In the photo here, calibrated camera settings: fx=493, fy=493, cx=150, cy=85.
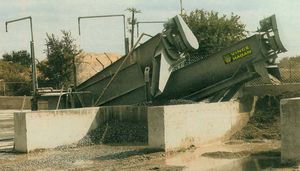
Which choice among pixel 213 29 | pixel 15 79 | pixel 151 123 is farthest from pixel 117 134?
pixel 15 79

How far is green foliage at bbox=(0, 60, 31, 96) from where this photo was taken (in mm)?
38656

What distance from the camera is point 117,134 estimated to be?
1535 cm

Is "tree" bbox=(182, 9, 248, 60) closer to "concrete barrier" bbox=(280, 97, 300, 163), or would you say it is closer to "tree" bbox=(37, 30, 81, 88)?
"tree" bbox=(37, 30, 81, 88)

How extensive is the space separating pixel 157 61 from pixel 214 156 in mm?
4257

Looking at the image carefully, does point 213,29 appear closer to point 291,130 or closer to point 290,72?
point 290,72

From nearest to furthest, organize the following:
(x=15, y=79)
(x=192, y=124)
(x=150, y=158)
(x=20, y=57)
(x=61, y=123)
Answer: (x=150, y=158) < (x=192, y=124) < (x=61, y=123) < (x=15, y=79) < (x=20, y=57)

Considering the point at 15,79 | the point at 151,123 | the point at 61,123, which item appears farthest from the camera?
the point at 15,79

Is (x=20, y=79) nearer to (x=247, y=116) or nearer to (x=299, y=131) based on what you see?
(x=247, y=116)

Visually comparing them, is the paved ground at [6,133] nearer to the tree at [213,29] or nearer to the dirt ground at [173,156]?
the dirt ground at [173,156]

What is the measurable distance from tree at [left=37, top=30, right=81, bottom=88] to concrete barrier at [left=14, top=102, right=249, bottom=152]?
66.8 ft

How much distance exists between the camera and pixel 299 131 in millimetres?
9828

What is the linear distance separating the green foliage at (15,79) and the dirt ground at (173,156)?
2405 cm

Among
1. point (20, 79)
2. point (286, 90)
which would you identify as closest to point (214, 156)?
point (286, 90)

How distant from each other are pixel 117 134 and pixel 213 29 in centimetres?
1806
